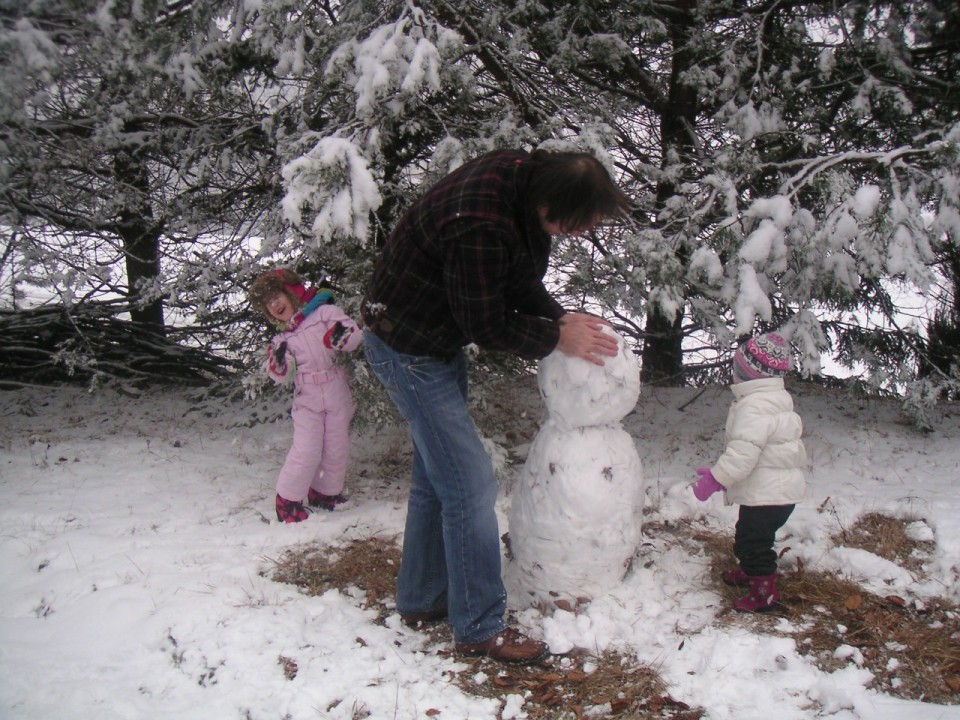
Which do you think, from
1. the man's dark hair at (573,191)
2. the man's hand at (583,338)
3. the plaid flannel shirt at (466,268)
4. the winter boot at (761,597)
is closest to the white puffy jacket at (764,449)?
the winter boot at (761,597)

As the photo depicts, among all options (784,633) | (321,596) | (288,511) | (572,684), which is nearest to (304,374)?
(288,511)

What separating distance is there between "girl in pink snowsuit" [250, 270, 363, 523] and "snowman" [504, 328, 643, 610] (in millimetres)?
1506

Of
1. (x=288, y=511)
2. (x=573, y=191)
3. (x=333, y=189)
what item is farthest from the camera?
(x=288, y=511)

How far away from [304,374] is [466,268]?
80.9 inches

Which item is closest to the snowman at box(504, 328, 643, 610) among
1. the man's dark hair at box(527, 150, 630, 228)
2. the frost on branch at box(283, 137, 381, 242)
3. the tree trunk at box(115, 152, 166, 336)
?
the man's dark hair at box(527, 150, 630, 228)

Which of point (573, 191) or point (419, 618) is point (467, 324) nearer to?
point (573, 191)

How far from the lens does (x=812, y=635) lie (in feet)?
9.52

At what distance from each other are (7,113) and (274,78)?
159cm

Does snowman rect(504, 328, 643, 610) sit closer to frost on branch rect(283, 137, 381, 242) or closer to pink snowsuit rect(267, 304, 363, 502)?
frost on branch rect(283, 137, 381, 242)

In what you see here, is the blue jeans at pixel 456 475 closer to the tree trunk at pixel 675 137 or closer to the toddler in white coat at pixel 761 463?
the toddler in white coat at pixel 761 463

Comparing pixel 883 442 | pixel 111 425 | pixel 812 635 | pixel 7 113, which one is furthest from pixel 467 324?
pixel 111 425

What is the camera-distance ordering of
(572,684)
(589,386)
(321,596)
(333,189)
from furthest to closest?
(333,189)
(321,596)
(589,386)
(572,684)

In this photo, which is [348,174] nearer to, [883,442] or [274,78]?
[274,78]

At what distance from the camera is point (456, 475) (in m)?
2.72
